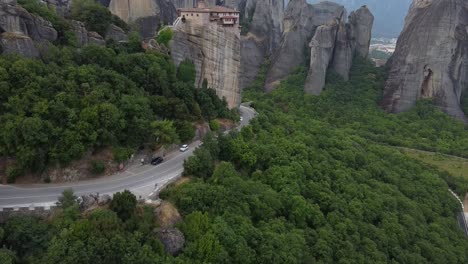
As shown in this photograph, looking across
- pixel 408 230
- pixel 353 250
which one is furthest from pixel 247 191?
pixel 408 230

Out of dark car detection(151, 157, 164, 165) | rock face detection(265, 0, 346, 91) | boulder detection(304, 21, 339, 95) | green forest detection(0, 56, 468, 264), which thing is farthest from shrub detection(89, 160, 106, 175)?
rock face detection(265, 0, 346, 91)

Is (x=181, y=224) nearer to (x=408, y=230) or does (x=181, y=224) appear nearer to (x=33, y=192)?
(x=33, y=192)

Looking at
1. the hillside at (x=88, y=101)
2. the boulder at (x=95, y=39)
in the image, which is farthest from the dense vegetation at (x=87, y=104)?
the boulder at (x=95, y=39)

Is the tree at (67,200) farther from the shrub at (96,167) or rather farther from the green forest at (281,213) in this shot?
the shrub at (96,167)

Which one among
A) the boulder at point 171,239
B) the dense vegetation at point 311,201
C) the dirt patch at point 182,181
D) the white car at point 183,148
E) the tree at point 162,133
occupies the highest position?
the tree at point 162,133

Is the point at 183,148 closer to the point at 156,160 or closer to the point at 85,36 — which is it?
the point at 156,160

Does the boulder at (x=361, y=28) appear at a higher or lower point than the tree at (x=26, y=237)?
higher

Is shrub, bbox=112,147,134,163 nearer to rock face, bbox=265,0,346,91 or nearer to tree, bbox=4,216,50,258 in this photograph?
tree, bbox=4,216,50,258
